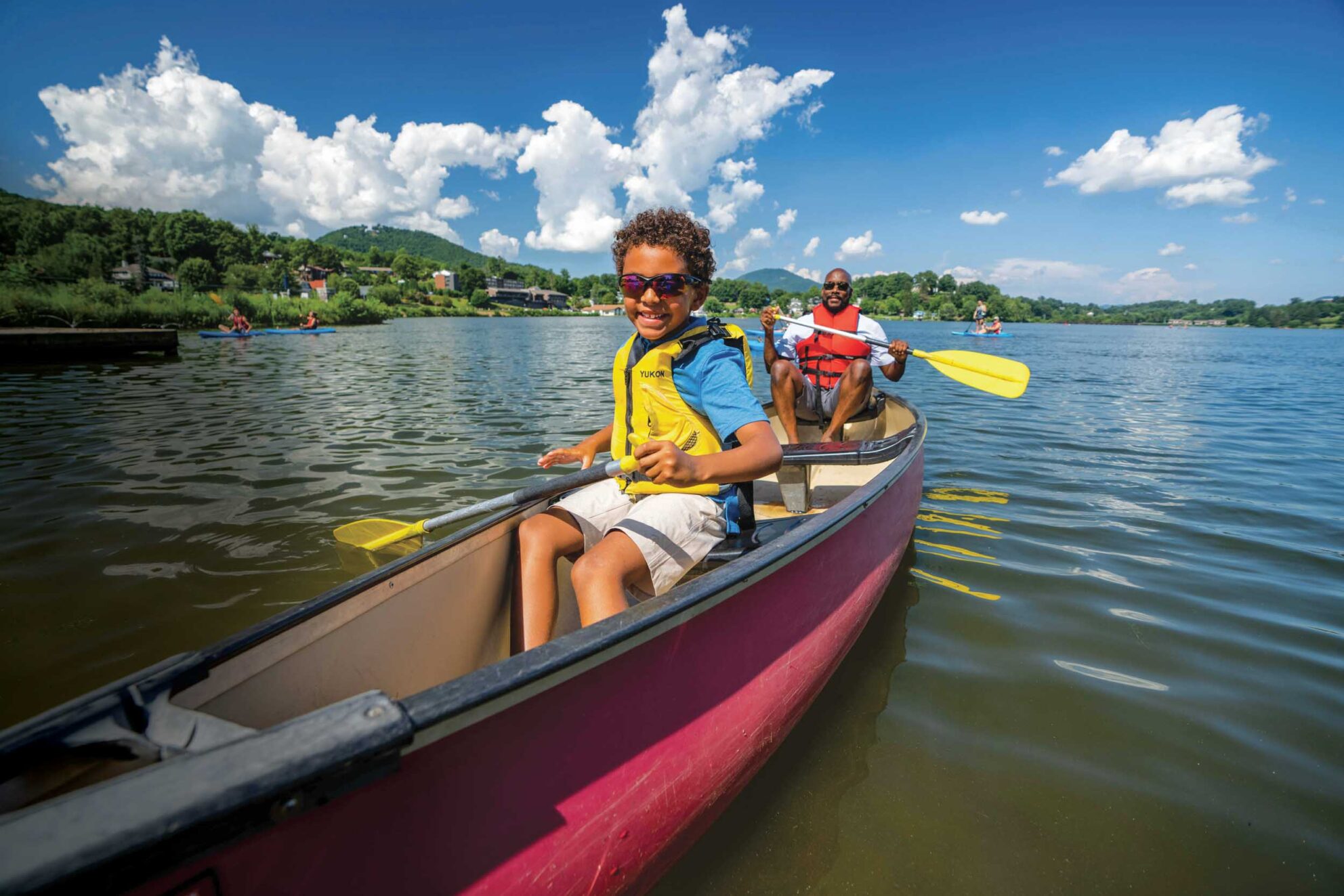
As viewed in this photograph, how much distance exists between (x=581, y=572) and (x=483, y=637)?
2.48ft

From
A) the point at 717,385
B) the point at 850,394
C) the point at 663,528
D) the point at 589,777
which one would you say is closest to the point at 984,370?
the point at 850,394

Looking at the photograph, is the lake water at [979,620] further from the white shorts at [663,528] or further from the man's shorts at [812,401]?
the man's shorts at [812,401]

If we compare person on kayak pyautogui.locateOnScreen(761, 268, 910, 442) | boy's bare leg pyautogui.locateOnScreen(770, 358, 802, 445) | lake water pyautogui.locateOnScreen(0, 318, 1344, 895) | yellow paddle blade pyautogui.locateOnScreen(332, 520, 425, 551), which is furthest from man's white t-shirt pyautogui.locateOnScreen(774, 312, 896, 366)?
yellow paddle blade pyautogui.locateOnScreen(332, 520, 425, 551)

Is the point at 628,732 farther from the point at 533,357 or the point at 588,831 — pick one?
the point at 533,357

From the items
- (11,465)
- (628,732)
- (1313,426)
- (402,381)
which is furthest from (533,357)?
(628,732)

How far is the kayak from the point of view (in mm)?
866

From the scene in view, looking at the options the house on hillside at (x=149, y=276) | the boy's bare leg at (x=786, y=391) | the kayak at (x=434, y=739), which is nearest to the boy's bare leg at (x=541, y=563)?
the kayak at (x=434, y=739)

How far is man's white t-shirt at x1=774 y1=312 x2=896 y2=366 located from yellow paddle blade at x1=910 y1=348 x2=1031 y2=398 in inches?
13.0

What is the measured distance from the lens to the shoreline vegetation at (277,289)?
28469mm

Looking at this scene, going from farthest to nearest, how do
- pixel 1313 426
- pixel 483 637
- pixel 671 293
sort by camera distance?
pixel 1313 426
pixel 483 637
pixel 671 293

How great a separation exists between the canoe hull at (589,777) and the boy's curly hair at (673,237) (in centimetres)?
121

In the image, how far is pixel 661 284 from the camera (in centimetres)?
230

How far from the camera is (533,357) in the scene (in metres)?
22.2

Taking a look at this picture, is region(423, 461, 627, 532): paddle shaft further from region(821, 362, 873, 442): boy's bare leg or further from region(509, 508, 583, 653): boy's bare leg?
region(821, 362, 873, 442): boy's bare leg
